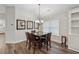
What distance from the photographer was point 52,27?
3.12 m

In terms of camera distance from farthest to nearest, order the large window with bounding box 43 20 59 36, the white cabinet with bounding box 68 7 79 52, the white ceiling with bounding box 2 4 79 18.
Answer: the large window with bounding box 43 20 59 36 → the white cabinet with bounding box 68 7 79 52 → the white ceiling with bounding box 2 4 79 18

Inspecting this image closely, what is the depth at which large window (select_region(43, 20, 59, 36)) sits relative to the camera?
306 cm

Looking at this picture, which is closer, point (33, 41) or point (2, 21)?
point (2, 21)

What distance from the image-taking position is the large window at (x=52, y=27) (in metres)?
3.06

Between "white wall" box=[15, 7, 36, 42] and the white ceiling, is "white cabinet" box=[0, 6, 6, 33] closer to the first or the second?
"white wall" box=[15, 7, 36, 42]

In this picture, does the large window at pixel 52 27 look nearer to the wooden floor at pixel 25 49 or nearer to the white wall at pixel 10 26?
the wooden floor at pixel 25 49

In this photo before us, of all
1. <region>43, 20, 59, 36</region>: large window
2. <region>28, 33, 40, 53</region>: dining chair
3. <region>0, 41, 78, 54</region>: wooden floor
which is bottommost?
<region>0, 41, 78, 54</region>: wooden floor

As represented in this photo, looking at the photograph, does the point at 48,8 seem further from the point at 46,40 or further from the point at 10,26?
the point at 10,26

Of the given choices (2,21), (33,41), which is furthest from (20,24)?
(33,41)

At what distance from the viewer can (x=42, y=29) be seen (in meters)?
3.06

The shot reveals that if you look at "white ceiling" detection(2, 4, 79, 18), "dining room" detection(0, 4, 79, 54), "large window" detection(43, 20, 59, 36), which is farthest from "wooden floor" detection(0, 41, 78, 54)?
"white ceiling" detection(2, 4, 79, 18)

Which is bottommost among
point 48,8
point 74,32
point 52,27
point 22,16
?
point 74,32

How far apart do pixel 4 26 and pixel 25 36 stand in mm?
677

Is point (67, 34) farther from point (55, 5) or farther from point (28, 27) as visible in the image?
point (28, 27)
